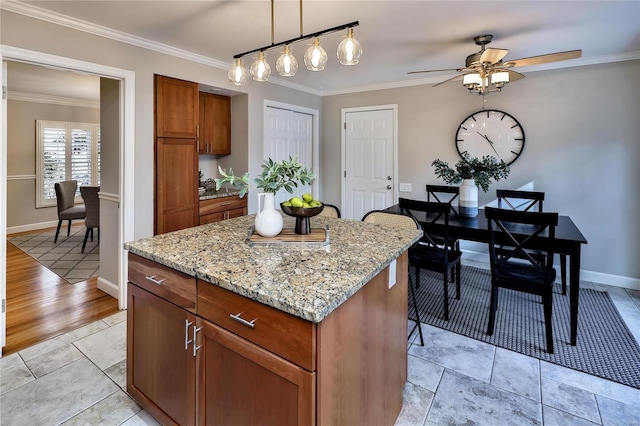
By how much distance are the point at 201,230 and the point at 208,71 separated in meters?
2.38

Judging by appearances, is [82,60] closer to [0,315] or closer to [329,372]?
[0,315]

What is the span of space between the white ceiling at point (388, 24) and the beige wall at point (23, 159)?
4530mm

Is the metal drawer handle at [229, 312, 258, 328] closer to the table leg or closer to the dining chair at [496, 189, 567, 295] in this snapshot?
the table leg

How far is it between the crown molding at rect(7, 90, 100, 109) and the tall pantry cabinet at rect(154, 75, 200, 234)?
4360mm

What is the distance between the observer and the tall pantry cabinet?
3.25m

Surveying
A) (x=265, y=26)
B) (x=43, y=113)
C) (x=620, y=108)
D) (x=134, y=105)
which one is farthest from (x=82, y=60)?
(x=620, y=108)

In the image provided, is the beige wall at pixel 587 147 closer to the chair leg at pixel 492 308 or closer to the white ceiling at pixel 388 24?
the white ceiling at pixel 388 24

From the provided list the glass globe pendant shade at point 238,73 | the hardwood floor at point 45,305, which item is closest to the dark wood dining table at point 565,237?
the glass globe pendant shade at point 238,73

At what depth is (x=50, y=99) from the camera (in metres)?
6.11

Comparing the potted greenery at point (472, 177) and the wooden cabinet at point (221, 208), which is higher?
the potted greenery at point (472, 177)

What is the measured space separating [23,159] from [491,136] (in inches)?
296

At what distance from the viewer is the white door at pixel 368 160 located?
487cm

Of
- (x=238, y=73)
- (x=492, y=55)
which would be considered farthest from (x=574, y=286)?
(x=238, y=73)

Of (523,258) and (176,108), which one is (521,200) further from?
(176,108)
